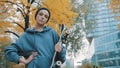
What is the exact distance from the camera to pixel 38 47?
99.9 inches

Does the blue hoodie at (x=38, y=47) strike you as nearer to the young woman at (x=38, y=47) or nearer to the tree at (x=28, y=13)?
the young woman at (x=38, y=47)

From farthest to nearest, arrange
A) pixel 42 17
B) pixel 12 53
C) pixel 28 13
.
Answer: pixel 28 13
pixel 42 17
pixel 12 53

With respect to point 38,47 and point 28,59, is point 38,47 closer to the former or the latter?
point 38,47

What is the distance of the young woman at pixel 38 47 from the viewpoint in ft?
8.24

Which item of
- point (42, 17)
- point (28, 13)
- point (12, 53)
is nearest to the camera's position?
point (12, 53)

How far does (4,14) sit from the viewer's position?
49.4ft

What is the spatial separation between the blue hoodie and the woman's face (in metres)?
0.06

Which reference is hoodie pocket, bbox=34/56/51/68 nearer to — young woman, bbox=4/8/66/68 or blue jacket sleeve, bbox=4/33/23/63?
young woman, bbox=4/8/66/68

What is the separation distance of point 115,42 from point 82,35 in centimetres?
4563

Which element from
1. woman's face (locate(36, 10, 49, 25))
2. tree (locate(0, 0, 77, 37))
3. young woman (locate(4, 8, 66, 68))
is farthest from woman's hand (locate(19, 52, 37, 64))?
tree (locate(0, 0, 77, 37))

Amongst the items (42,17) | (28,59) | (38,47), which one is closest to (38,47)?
(38,47)

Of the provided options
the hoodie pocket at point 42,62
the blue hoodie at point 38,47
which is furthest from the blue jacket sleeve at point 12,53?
the hoodie pocket at point 42,62

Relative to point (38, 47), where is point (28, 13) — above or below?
above

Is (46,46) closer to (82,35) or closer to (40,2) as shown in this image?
(40,2)
